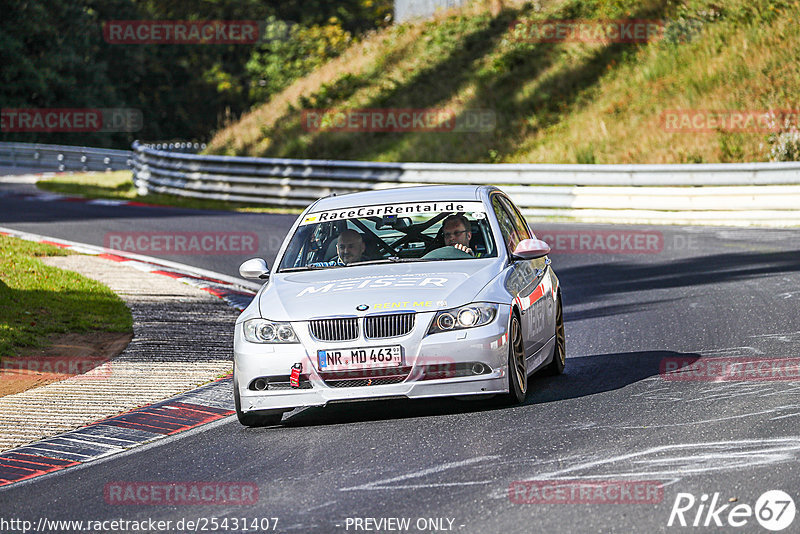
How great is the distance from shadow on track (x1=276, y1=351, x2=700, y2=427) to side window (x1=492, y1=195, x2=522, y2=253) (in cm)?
109

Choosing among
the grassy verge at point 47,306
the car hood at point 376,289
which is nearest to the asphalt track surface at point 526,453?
the car hood at point 376,289

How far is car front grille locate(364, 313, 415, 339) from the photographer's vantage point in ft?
26.2

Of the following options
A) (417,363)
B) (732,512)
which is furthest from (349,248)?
(732,512)

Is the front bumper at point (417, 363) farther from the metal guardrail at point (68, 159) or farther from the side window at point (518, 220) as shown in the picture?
the metal guardrail at point (68, 159)

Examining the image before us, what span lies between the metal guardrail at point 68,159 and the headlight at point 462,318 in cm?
4205

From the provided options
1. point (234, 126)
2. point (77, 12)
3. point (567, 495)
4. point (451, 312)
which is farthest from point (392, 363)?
point (77, 12)

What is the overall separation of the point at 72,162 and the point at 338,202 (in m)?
41.6

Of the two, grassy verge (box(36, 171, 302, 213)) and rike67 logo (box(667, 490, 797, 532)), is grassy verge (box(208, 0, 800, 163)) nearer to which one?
grassy verge (box(36, 171, 302, 213))

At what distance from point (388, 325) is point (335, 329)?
13.8 inches

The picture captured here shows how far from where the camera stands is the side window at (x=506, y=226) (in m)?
9.41

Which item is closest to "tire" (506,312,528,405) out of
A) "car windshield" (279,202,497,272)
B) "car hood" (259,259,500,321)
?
"car hood" (259,259,500,321)

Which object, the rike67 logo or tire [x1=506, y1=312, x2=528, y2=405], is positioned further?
tire [x1=506, y1=312, x2=528, y2=405]

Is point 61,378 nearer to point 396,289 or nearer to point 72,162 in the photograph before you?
point 396,289

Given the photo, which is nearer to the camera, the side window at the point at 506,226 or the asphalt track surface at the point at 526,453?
the asphalt track surface at the point at 526,453
